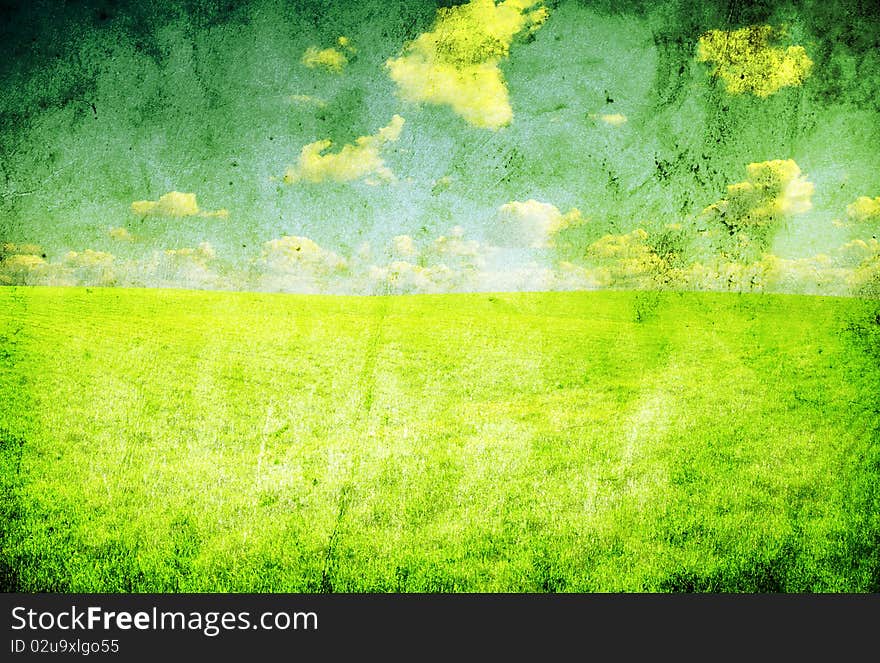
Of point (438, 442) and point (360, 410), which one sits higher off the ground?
point (360, 410)

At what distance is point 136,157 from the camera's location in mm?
2854

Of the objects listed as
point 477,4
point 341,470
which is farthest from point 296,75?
point 341,470

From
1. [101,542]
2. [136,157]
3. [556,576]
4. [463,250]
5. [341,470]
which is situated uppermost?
[136,157]

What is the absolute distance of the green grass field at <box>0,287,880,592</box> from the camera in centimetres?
247

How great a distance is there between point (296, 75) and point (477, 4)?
3.70 ft

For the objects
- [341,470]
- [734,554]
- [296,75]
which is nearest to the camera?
[734,554]

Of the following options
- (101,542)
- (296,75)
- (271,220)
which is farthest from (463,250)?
(101,542)

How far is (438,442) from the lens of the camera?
9.35 ft

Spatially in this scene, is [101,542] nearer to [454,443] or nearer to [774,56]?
[454,443]

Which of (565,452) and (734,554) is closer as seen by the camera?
(734,554)

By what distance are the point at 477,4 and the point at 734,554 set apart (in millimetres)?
3277

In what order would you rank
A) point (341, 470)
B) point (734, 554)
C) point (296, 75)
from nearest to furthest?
1. point (734, 554)
2. point (341, 470)
3. point (296, 75)

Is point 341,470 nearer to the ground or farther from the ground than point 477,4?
nearer to the ground

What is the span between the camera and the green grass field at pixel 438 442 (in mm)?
2467
